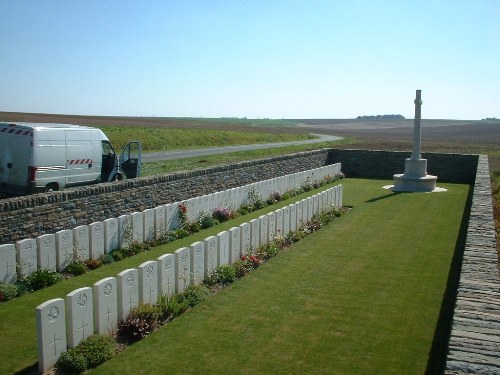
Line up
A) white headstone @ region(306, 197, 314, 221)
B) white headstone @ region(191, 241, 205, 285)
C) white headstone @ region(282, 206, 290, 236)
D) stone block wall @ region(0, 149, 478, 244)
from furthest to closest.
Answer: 1. white headstone @ region(306, 197, 314, 221)
2. white headstone @ region(282, 206, 290, 236)
3. stone block wall @ region(0, 149, 478, 244)
4. white headstone @ region(191, 241, 205, 285)

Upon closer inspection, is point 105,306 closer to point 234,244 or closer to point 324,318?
point 324,318

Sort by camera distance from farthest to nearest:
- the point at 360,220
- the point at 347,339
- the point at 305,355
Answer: the point at 360,220 → the point at 347,339 → the point at 305,355

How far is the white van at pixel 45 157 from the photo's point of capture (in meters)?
12.6

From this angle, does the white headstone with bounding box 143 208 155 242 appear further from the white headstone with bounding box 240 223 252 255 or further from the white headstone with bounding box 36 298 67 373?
the white headstone with bounding box 36 298 67 373

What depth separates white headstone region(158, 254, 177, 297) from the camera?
7.68 m

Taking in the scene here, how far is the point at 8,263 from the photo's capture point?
839 centimetres

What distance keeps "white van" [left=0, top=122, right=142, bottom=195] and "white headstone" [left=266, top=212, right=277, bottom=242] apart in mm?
5657

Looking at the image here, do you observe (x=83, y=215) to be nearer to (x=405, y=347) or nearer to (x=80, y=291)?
(x=80, y=291)

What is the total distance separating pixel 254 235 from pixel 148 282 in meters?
3.74

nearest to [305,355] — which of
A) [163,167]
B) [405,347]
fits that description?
[405,347]

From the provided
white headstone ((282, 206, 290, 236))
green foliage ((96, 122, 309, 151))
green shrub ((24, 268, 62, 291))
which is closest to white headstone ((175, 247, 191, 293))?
green shrub ((24, 268, 62, 291))

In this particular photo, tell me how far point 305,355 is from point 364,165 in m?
A: 22.2

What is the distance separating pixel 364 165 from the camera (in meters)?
27.7

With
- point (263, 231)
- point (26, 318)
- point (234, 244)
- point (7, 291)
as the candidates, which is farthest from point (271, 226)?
point (26, 318)
